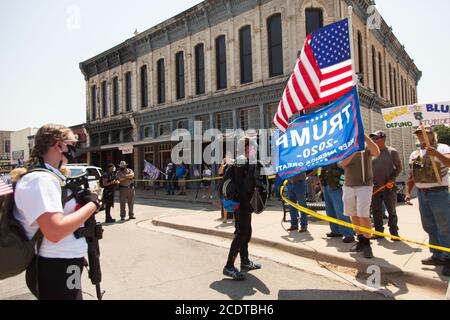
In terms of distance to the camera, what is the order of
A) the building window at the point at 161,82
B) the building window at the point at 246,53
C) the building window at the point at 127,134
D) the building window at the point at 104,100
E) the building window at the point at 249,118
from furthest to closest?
the building window at the point at 104,100, the building window at the point at 127,134, the building window at the point at 161,82, the building window at the point at 246,53, the building window at the point at 249,118

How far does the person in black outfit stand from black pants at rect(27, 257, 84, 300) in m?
2.61

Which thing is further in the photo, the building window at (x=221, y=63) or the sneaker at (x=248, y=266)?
the building window at (x=221, y=63)

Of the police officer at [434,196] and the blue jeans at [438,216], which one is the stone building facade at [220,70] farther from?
the blue jeans at [438,216]

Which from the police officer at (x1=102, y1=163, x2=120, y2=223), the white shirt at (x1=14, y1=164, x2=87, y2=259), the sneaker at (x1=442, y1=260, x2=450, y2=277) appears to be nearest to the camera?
the white shirt at (x1=14, y1=164, x2=87, y2=259)

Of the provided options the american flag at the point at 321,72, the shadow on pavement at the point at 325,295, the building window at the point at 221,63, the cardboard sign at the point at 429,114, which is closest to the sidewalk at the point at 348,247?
the shadow on pavement at the point at 325,295

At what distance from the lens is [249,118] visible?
17.9 meters

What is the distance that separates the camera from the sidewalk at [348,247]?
A: 424 centimetres

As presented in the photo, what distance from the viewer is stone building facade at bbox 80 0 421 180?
53.8 ft

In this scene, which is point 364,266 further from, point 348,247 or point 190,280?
point 190,280

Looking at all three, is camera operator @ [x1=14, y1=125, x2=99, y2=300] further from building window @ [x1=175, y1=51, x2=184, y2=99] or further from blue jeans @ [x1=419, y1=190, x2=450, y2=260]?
building window @ [x1=175, y1=51, x2=184, y2=99]

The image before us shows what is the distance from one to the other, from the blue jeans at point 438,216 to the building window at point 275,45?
12.9 metres

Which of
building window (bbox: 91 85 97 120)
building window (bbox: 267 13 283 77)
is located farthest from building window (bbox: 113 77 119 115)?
building window (bbox: 267 13 283 77)

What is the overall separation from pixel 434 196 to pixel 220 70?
16.2 metres
